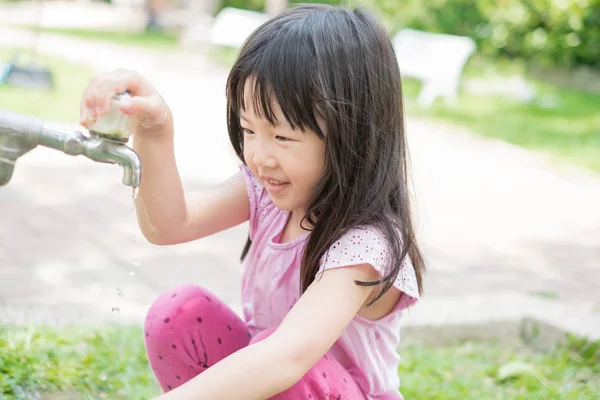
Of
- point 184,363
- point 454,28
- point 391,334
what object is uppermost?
point 391,334

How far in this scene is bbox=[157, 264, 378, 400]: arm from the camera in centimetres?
145

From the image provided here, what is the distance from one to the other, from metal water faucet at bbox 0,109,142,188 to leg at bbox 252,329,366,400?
55 cm

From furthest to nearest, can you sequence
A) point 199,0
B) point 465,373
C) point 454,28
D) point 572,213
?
point 199,0
point 454,28
point 572,213
point 465,373

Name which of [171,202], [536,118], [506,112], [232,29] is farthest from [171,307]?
[232,29]

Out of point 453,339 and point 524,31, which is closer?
point 453,339

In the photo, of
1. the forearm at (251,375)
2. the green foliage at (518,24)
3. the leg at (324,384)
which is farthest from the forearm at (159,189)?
the green foliage at (518,24)

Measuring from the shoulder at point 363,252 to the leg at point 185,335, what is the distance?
0.40 m

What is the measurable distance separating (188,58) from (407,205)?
1072 centimetres

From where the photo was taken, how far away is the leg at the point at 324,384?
1.67m

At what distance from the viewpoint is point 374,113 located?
1.68 m

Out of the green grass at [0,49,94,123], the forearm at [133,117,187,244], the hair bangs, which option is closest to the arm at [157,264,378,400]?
the hair bangs

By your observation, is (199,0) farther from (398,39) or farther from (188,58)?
(398,39)

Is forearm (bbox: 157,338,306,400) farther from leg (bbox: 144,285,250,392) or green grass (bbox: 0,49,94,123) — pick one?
green grass (bbox: 0,49,94,123)

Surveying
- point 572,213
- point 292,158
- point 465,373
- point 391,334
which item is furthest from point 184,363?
point 572,213
